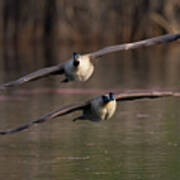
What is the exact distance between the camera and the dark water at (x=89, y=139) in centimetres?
742

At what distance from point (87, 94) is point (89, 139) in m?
4.84

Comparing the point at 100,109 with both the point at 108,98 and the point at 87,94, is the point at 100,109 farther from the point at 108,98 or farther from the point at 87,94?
the point at 87,94

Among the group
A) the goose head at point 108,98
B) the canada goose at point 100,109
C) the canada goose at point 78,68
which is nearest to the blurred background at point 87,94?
the canada goose at point 100,109

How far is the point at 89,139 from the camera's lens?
922 cm

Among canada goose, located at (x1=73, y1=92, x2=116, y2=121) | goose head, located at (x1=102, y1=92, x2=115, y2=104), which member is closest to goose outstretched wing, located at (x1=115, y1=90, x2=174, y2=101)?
goose head, located at (x1=102, y1=92, x2=115, y2=104)

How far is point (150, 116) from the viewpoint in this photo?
36.7 ft

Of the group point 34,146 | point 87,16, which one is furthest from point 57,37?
point 34,146

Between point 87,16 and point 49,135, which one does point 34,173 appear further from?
point 87,16

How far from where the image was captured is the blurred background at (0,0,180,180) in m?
7.71

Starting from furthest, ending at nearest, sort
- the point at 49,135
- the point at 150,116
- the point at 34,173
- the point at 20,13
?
the point at 20,13 < the point at 150,116 < the point at 49,135 < the point at 34,173

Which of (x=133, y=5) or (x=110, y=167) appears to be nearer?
(x=110, y=167)

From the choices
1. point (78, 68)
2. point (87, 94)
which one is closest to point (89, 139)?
point (78, 68)

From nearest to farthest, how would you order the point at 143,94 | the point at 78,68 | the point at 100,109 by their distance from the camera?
the point at 143,94, the point at 100,109, the point at 78,68

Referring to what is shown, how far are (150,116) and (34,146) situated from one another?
2800mm
